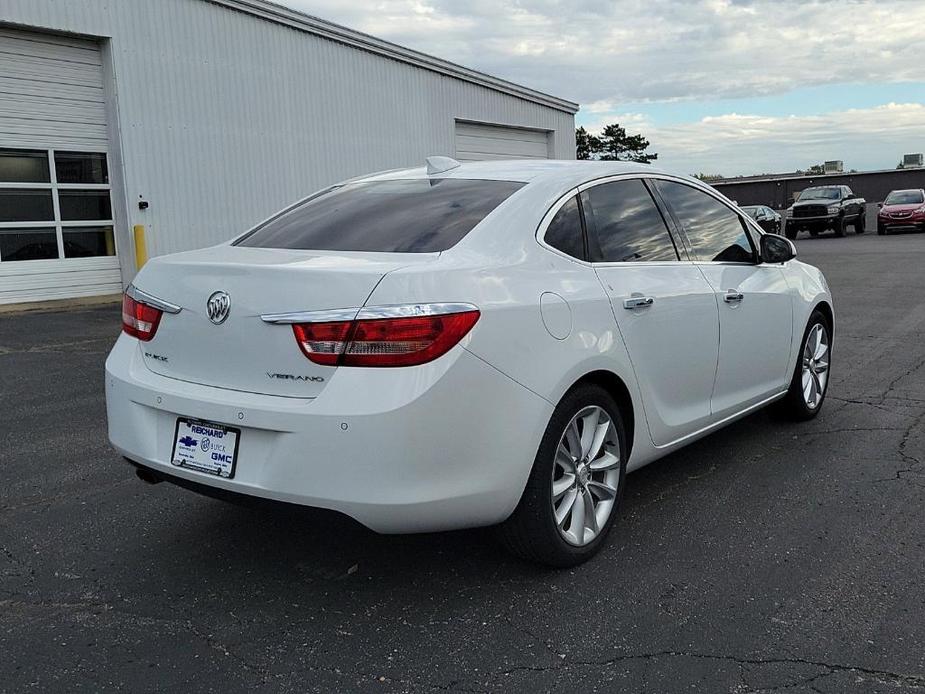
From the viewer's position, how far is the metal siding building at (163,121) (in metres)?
13.7

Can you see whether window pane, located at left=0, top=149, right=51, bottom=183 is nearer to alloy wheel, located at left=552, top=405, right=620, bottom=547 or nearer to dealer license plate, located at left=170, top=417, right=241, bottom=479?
dealer license plate, located at left=170, top=417, right=241, bottom=479

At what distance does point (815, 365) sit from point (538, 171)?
288 centimetres

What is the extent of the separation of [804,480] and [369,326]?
2.85 metres

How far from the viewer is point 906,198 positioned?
3353 cm

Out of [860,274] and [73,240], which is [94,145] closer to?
[73,240]

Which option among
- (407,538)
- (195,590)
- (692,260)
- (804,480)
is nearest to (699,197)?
(692,260)

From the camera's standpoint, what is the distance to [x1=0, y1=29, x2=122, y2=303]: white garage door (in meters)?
13.5

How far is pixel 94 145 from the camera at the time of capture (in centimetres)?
1449

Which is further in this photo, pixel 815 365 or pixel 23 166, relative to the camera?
pixel 23 166

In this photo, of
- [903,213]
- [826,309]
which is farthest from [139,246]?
[903,213]

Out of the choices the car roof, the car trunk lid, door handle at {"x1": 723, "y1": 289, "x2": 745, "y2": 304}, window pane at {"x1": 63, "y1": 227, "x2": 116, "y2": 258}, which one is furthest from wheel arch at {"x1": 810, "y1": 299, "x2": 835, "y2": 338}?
window pane at {"x1": 63, "y1": 227, "x2": 116, "y2": 258}

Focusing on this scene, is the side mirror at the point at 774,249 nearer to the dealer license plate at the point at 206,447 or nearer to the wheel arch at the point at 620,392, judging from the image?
the wheel arch at the point at 620,392

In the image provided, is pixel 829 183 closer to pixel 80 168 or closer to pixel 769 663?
pixel 80 168

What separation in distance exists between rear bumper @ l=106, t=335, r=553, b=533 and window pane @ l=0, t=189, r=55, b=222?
1219cm
